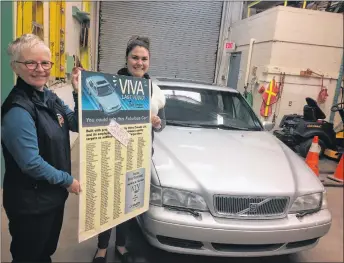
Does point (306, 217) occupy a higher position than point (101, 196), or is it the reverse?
point (101, 196)

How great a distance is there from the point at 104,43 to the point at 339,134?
21.4 feet

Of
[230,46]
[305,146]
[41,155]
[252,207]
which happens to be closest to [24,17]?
[41,155]

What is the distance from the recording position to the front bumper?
6.00 ft

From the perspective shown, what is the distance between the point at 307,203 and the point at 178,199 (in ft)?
2.99

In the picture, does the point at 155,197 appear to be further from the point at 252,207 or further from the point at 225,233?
the point at 252,207

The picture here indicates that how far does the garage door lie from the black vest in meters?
7.56

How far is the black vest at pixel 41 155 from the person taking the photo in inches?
50.9

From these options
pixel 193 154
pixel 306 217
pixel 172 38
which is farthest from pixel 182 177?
pixel 172 38

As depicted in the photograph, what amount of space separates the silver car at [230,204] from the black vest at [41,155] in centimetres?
70

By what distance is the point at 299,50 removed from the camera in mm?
6516

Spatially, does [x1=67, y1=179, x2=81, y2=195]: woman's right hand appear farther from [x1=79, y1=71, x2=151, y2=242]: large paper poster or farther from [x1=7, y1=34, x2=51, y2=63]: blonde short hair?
[x1=7, y1=34, x2=51, y2=63]: blonde short hair

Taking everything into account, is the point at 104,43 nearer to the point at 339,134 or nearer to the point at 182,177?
the point at 339,134

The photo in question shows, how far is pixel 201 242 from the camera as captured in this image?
74.3 inches

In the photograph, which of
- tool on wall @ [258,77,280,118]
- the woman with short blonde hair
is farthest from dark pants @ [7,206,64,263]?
tool on wall @ [258,77,280,118]
